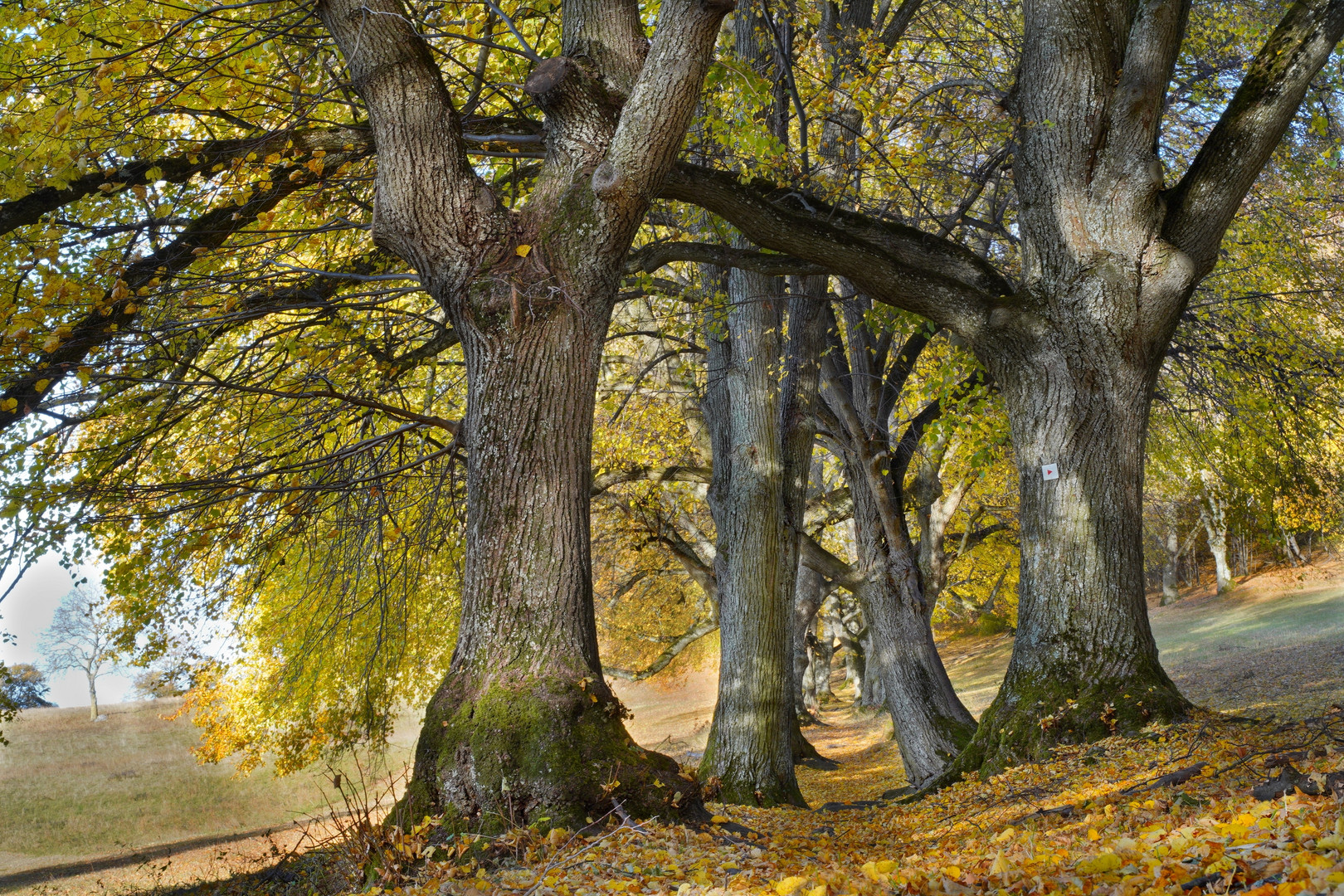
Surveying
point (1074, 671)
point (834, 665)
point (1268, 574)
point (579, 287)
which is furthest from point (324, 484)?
point (834, 665)

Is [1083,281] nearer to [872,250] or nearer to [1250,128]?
[1250,128]

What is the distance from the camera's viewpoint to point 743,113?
24.4 ft

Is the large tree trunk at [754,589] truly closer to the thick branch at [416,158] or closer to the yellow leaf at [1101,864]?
the thick branch at [416,158]

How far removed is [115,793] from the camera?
21625 millimetres

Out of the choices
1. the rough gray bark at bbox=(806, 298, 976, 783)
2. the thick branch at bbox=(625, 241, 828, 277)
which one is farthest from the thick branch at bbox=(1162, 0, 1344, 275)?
the rough gray bark at bbox=(806, 298, 976, 783)

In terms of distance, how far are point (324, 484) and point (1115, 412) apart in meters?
5.29

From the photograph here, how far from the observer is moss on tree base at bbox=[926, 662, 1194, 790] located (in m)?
5.45

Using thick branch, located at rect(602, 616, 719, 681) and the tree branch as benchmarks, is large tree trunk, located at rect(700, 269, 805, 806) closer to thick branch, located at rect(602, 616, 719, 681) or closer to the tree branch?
the tree branch

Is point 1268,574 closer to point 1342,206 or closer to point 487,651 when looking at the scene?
point 1342,206

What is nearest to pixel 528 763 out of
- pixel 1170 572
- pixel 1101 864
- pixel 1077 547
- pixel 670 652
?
pixel 1101 864

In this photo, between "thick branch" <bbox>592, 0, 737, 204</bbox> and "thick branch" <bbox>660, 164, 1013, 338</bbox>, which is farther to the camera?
"thick branch" <bbox>660, 164, 1013, 338</bbox>

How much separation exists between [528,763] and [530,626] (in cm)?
65

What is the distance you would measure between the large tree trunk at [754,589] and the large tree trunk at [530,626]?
378cm

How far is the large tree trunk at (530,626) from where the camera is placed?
13.0ft
